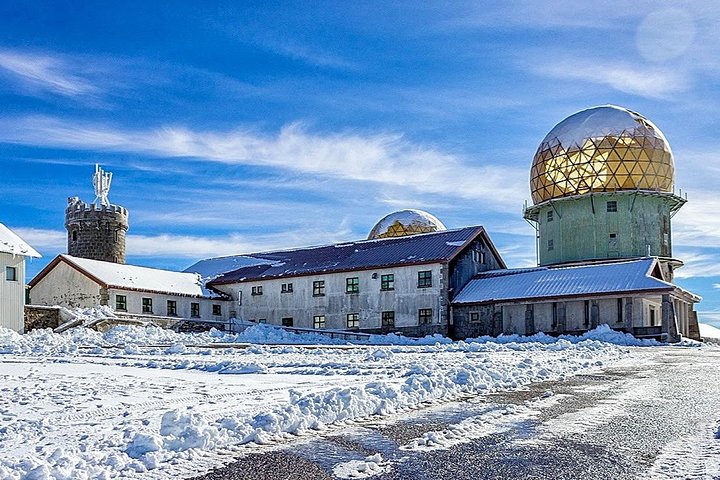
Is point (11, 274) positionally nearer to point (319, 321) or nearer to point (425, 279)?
point (319, 321)

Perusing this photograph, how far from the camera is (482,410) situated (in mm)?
8773

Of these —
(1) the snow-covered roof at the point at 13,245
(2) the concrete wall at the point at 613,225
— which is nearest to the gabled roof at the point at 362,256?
(2) the concrete wall at the point at 613,225

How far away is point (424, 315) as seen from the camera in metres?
40.0

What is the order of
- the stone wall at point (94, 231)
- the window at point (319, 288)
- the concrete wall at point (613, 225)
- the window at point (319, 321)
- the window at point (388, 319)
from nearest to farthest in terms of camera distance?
the window at point (388, 319) → the window at point (319, 321) → the window at point (319, 288) → the concrete wall at point (613, 225) → the stone wall at point (94, 231)

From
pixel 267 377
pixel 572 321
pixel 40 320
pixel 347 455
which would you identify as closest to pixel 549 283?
pixel 572 321

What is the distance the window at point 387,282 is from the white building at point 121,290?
36.2 feet

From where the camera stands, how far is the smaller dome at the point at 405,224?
189 ft

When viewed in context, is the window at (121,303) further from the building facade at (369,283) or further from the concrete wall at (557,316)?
the concrete wall at (557,316)

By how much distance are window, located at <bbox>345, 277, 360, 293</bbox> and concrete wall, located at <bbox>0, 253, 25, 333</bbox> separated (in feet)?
57.6

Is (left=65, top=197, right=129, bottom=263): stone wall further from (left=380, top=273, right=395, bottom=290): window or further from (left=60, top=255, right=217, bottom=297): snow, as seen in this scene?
(left=380, top=273, right=395, bottom=290): window

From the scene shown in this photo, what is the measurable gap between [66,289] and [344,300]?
15924 mm

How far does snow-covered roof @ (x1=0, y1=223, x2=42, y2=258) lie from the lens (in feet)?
103

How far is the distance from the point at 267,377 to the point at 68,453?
663cm

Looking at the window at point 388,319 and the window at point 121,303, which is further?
the window at point 388,319
